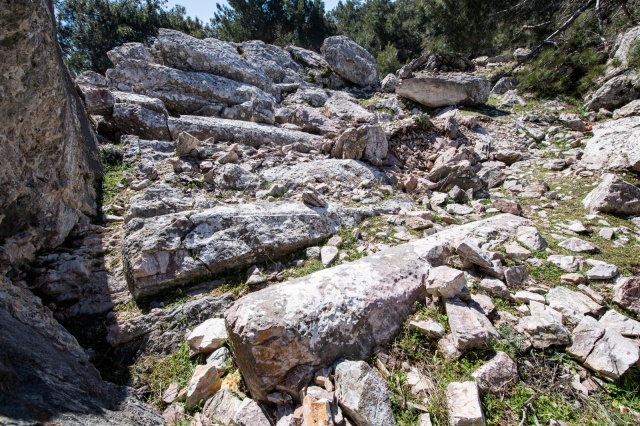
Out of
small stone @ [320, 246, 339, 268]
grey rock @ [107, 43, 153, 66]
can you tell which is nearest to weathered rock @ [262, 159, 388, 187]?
small stone @ [320, 246, 339, 268]

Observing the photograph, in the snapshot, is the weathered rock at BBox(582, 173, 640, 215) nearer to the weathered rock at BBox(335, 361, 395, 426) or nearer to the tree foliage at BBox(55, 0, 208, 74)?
the weathered rock at BBox(335, 361, 395, 426)

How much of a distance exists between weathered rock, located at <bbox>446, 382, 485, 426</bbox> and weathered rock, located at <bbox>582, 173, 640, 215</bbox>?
3.77 m

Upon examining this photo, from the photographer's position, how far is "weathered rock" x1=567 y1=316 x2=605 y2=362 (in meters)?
2.24

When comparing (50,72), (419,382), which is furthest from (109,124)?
(419,382)

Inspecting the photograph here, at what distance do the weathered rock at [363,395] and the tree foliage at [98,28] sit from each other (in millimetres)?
26698

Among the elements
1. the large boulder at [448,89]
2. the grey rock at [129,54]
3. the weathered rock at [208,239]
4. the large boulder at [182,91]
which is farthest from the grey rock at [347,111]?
the grey rock at [129,54]

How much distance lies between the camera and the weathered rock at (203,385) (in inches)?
90.4

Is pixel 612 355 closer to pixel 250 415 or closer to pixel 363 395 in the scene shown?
pixel 363 395

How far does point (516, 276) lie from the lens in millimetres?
2971

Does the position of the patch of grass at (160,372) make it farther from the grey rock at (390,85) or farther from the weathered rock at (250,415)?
the grey rock at (390,85)

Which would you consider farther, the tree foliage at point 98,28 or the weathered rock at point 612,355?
the tree foliage at point 98,28

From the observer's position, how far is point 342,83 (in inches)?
537

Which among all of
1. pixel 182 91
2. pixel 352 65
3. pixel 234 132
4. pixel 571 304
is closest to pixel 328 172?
pixel 234 132

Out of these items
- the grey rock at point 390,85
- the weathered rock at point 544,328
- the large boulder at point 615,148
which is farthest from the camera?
the grey rock at point 390,85
